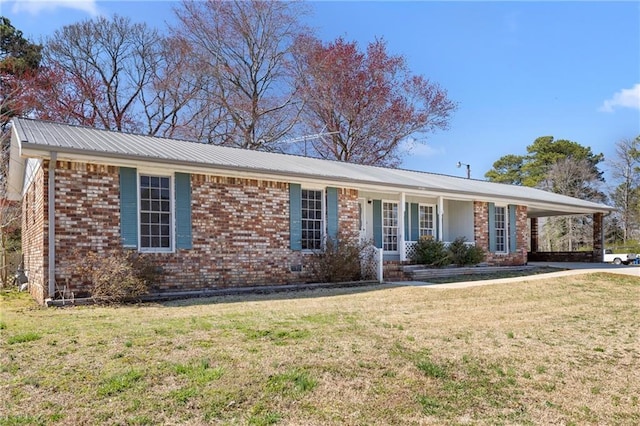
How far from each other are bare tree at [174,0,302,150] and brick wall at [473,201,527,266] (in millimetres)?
12774

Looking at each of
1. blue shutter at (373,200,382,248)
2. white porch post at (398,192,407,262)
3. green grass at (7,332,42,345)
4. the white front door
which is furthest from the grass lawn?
blue shutter at (373,200,382,248)

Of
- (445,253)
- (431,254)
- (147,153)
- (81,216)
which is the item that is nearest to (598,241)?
(445,253)

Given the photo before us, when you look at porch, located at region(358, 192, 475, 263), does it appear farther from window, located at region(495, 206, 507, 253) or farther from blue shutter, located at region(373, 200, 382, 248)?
window, located at region(495, 206, 507, 253)

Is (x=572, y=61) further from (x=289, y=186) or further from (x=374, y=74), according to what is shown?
(x=374, y=74)

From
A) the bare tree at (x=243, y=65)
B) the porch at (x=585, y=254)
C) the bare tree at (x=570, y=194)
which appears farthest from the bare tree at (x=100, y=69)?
the bare tree at (x=570, y=194)

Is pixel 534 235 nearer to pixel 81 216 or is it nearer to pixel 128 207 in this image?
pixel 128 207

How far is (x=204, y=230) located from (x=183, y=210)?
72 centimetres

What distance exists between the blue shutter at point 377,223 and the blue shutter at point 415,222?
185 cm

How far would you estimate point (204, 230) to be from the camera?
40.5 ft

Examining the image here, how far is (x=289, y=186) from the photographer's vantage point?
1398 centimetres

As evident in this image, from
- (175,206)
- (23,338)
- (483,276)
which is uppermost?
(175,206)

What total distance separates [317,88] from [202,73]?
6.34 m

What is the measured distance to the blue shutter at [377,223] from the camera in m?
18.1

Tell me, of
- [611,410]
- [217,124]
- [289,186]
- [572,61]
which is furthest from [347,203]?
[217,124]
